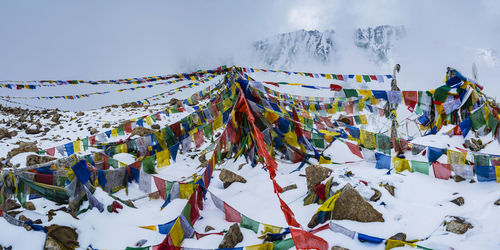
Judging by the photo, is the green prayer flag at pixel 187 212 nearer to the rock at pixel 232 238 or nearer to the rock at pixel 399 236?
the rock at pixel 232 238

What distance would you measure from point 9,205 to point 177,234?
3456mm

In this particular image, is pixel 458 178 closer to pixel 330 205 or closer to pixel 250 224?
pixel 330 205

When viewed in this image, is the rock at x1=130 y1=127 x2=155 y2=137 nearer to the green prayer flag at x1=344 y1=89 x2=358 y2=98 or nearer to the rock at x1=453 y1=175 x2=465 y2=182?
the green prayer flag at x1=344 y1=89 x2=358 y2=98

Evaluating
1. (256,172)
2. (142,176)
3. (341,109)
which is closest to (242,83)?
(256,172)

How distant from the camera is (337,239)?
373cm

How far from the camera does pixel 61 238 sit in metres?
4.20

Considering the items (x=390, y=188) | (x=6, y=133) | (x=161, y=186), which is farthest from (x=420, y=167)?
(x=6, y=133)

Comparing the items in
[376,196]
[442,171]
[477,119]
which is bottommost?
[376,196]

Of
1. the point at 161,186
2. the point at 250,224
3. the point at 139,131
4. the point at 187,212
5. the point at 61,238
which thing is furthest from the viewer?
the point at 139,131

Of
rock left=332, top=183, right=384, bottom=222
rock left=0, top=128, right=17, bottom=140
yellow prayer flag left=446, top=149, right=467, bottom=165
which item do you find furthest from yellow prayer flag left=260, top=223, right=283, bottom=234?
rock left=0, top=128, right=17, bottom=140

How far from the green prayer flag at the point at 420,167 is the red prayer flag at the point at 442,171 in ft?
0.48

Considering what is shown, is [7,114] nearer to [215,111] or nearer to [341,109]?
[215,111]

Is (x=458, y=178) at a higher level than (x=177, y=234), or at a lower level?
higher

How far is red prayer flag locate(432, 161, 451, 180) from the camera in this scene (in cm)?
527
